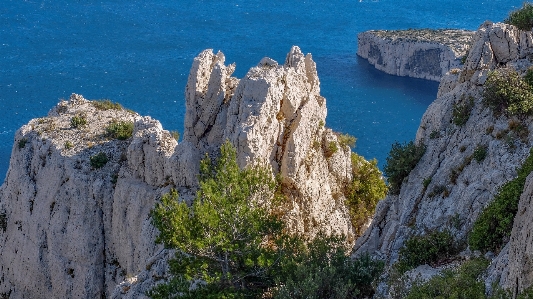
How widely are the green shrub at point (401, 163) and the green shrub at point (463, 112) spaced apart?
7.59ft

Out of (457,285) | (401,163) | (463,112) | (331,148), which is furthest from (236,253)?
(331,148)

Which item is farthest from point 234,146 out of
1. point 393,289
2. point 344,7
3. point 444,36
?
point 344,7

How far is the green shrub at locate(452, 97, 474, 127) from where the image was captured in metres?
29.1

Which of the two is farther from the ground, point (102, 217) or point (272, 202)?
point (102, 217)

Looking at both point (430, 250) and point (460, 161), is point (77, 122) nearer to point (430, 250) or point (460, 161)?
point (460, 161)

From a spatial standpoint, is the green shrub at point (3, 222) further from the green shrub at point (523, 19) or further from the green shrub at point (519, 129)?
the green shrub at point (523, 19)

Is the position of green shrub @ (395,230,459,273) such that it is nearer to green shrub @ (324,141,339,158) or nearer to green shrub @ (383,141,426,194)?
green shrub @ (383,141,426,194)

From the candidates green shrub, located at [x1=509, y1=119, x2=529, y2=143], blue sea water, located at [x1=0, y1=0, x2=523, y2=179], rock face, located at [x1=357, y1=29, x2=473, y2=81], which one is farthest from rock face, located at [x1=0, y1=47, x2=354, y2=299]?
rock face, located at [x1=357, y1=29, x2=473, y2=81]

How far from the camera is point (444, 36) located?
123 metres

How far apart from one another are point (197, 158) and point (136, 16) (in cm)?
10398

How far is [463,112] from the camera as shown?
29.1 m

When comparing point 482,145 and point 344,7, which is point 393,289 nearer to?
point 482,145

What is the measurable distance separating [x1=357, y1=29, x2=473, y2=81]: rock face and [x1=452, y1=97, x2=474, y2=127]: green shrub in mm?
91164

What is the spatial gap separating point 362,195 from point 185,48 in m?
80.9
